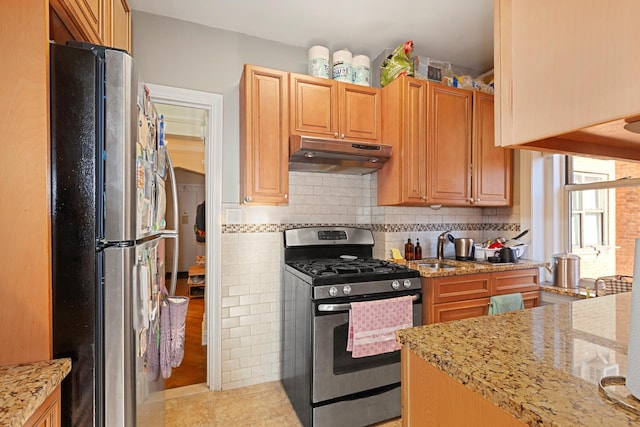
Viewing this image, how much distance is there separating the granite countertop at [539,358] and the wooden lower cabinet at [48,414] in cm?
95

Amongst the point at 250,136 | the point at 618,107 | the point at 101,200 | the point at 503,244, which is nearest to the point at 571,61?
the point at 618,107

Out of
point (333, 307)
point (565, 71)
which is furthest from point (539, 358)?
point (333, 307)

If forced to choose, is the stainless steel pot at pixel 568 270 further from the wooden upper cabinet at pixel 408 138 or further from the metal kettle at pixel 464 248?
the wooden upper cabinet at pixel 408 138

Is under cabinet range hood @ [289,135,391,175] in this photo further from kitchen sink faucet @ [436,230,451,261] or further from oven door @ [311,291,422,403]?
oven door @ [311,291,422,403]

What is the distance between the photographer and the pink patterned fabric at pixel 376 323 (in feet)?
6.06

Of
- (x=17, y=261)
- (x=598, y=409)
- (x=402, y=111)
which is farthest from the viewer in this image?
(x=402, y=111)

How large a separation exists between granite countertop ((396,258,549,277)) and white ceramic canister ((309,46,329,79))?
160cm

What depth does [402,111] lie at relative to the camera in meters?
2.32

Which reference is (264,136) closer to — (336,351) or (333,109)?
(333,109)

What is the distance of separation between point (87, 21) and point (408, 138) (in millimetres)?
1954

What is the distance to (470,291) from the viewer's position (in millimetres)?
2279

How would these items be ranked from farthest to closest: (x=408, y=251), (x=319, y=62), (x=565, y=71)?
(x=408, y=251) → (x=319, y=62) → (x=565, y=71)

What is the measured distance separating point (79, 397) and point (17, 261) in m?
0.45

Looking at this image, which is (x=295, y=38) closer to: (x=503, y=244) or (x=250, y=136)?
(x=250, y=136)
